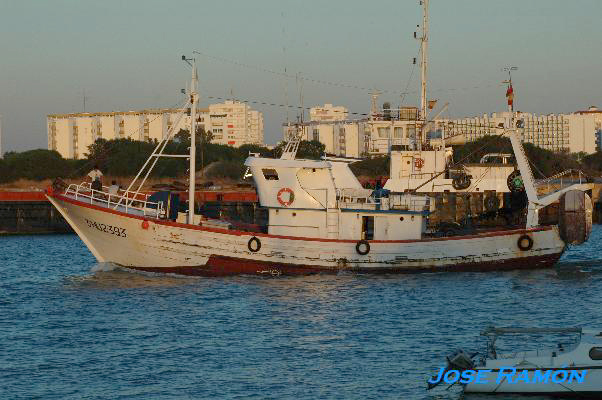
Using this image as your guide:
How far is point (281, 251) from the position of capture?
4069cm

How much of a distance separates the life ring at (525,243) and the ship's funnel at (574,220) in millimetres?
1296

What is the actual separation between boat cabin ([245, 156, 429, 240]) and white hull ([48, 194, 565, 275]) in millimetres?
720

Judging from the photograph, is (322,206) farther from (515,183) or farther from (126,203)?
(515,183)

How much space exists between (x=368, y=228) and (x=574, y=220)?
8.07 m

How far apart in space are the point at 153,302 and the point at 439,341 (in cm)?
1155

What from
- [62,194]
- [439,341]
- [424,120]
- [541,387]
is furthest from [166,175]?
[541,387]

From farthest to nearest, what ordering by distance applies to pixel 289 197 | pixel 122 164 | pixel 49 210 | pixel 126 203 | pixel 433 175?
pixel 122 164 < pixel 49 210 < pixel 433 175 < pixel 126 203 < pixel 289 197

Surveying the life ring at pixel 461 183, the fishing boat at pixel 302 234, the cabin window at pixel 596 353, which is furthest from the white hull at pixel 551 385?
the life ring at pixel 461 183

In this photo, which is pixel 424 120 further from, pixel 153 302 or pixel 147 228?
pixel 153 302

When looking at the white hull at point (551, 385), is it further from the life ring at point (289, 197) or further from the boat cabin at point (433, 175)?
the boat cabin at point (433, 175)

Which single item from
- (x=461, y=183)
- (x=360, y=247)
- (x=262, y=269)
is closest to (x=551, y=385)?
(x=360, y=247)

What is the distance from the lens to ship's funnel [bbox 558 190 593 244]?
42.1 metres

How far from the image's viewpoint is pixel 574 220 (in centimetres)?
4206

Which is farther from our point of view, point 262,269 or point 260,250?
point 262,269
